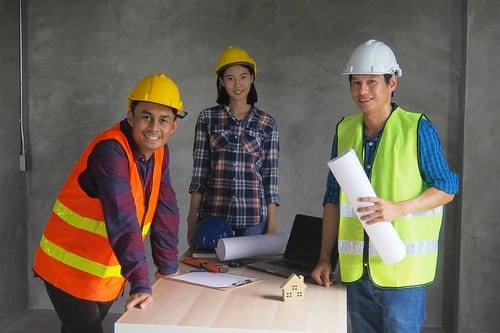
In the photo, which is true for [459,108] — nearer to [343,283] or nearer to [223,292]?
[343,283]

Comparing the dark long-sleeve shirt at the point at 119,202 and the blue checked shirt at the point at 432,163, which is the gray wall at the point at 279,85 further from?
the dark long-sleeve shirt at the point at 119,202

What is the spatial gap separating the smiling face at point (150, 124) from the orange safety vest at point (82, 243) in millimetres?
52

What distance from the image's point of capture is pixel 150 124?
7.97ft

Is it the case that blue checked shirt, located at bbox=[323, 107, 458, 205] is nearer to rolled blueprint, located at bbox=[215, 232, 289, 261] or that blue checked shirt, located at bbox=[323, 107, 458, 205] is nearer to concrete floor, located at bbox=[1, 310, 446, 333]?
rolled blueprint, located at bbox=[215, 232, 289, 261]

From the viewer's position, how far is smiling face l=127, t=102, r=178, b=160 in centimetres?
241

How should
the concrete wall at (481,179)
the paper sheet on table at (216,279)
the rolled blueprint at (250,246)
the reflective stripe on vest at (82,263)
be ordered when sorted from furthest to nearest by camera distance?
the concrete wall at (481,179) < the rolled blueprint at (250,246) < the paper sheet on table at (216,279) < the reflective stripe on vest at (82,263)

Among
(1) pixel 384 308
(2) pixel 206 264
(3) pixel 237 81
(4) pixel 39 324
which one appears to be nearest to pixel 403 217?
(1) pixel 384 308

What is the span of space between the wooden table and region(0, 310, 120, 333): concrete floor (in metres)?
2.41

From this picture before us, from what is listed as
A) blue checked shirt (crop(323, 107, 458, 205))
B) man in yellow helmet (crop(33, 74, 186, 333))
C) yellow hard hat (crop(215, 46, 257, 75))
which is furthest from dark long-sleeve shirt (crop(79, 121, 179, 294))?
yellow hard hat (crop(215, 46, 257, 75))

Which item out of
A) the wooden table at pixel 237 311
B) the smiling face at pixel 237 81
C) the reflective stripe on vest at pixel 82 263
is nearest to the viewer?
the wooden table at pixel 237 311

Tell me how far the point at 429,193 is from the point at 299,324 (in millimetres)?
702

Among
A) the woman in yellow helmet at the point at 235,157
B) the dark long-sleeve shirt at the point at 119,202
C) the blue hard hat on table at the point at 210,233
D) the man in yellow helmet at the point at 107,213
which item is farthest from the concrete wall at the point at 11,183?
the dark long-sleeve shirt at the point at 119,202

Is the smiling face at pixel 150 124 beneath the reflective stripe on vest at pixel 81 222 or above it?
above

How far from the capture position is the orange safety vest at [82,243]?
2.40 metres
